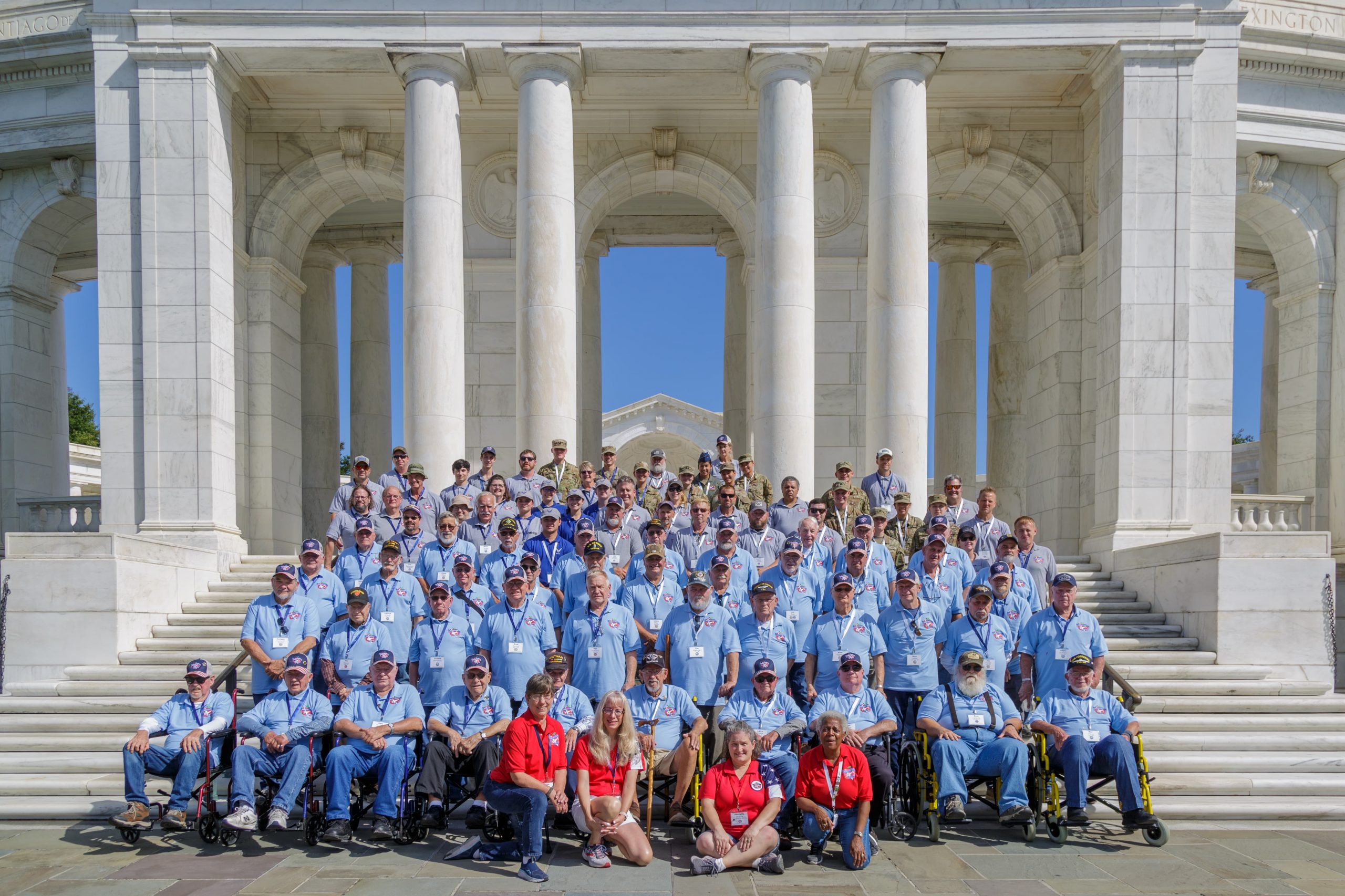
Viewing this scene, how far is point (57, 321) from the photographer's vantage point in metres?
29.6

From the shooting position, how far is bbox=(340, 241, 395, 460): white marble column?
106 feet

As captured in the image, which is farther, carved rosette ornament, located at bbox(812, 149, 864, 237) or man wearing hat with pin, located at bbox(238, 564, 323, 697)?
carved rosette ornament, located at bbox(812, 149, 864, 237)

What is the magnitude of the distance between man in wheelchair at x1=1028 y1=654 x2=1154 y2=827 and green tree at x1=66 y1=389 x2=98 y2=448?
6709 centimetres

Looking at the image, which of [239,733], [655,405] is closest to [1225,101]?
[239,733]

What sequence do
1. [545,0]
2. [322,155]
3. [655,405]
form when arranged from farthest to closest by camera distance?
[655,405] < [322,155] < [545,0]

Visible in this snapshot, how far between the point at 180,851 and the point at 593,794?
13.0 ft

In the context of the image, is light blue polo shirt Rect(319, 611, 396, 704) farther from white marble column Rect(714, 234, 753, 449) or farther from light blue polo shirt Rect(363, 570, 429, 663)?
white marble column Rect(714, 234, 753, 449)

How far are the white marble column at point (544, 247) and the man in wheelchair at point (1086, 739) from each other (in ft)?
37.0

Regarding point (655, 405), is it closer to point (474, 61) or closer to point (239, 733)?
point (474, 61)

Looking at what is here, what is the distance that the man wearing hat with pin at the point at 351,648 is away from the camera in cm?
1241

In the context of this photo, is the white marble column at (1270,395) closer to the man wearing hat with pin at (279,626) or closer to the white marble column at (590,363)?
the white marble column at (590,363)

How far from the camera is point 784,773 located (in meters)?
11.3

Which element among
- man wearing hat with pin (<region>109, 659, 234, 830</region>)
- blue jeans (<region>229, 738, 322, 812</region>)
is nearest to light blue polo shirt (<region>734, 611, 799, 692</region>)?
blue jeans (<region>229, 738, 322, 812</region>)

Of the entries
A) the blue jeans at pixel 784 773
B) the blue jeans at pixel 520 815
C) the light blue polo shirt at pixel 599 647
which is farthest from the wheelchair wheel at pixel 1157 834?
the blue jeans at pixel 520 815
